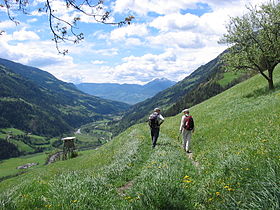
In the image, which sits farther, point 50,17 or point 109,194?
point 109,194

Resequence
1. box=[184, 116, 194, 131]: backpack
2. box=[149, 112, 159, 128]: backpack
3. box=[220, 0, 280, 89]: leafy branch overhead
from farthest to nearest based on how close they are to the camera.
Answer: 1. box=[220, 0, 280, 89]: leafy branch overhead
2. box=[149, 112, 159, 128]: backpack
3. box=[184, 116, 194, 131]: backpack

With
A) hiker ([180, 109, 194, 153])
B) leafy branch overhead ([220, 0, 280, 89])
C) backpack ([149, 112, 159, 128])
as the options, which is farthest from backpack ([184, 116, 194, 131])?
leafy branch overhead ([220, 0, 280, 89])

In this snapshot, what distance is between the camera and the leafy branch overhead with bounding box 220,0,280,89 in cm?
2855

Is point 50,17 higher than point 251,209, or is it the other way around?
point 50,17

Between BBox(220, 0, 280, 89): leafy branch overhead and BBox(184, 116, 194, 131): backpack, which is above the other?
BBox(220, 0, 280, 89): leafy branch overhead

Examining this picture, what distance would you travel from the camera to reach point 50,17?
23.4 ft

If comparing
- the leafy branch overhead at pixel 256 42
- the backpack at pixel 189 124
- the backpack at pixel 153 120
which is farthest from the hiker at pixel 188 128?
the leafy branch overhead at pixel 256 42

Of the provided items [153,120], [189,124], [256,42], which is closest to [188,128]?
[189,124]

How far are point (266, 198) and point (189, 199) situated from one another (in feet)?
9.22

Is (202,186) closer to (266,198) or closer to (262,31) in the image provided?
(266,198)

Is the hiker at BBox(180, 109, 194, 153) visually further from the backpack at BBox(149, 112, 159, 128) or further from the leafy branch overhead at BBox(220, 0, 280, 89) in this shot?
the leafy branch overhead at BBox(220, 0, 280, 89)

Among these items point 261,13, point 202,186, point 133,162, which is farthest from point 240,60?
point 202,186

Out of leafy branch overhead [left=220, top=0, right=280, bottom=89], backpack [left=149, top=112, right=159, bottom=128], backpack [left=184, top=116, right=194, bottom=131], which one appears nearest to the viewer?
backpack [left=184, top=116, right=194, bottom=131]

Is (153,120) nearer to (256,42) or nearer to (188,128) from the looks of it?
(188,128)
